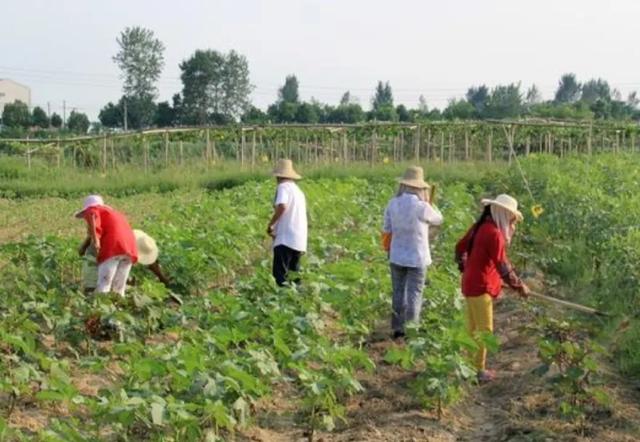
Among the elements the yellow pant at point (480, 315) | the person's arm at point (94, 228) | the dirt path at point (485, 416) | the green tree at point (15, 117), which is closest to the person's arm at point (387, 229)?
the dirt path at point (485, 416)

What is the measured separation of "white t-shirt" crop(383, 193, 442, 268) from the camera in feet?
23.7

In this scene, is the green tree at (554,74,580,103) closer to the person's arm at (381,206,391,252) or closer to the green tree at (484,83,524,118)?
the green tree at (484,83,524,118)

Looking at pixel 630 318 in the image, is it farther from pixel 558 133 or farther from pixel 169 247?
pixel 558 133

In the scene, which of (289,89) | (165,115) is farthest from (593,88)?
(165,115)

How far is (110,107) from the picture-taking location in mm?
74500

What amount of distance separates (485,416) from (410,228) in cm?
191

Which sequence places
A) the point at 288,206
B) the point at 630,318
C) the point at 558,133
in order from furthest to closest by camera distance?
the point at 558,133
the point at 288,206
the point at 630,318

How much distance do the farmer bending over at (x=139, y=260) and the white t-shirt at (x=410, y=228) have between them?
241 cm

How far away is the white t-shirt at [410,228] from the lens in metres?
7.21

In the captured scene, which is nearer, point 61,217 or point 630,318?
point 630,318

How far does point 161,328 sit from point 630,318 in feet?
12.4

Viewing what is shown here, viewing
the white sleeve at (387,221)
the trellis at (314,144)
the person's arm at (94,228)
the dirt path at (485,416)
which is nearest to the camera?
the dirt path at (485,416)

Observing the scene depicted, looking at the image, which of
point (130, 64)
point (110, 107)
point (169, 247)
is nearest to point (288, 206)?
point (169, 247)

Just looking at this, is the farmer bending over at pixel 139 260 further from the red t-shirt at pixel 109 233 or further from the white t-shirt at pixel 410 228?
the white t-shirt at pixel 410 228
